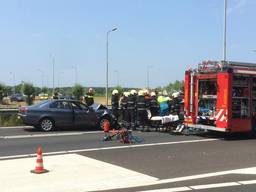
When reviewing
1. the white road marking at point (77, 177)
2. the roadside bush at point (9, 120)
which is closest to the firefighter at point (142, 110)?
the roadside bush at point (9, 120)

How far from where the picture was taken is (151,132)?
64.6 feet

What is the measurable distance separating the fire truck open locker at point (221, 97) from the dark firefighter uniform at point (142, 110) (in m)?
2.23

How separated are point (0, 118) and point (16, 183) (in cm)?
1499

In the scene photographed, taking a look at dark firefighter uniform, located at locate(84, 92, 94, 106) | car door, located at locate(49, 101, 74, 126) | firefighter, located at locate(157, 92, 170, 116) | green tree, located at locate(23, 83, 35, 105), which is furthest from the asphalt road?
green tree, located at locate(23, 83, 35, 105)

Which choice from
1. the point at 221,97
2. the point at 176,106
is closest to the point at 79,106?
the point at 176,106

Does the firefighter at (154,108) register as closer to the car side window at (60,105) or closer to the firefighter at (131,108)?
the firefighter at (131,108)

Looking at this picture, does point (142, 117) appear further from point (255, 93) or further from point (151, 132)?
point (255, 93)

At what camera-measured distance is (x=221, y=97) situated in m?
17.0

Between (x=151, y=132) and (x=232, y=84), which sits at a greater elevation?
(x=232, y=84)

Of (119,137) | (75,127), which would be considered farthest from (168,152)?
(75,127)

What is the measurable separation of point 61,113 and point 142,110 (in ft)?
11.3

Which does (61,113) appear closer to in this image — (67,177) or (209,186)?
(67,177)

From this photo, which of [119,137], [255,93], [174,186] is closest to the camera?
[174,186]

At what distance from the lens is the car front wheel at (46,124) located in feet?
65.0
